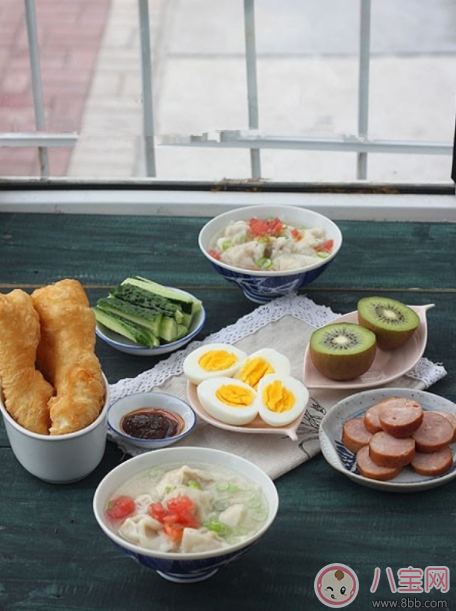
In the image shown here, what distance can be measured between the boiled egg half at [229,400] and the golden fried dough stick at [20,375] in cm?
27

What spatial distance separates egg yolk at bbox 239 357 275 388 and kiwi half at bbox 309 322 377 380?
0.09 metres

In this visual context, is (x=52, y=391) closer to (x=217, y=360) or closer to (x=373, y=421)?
(x=217, y=360)

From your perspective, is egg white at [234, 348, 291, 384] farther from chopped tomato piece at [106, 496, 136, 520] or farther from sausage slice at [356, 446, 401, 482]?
chopped tomato piece at [106, 496, 136, 520]

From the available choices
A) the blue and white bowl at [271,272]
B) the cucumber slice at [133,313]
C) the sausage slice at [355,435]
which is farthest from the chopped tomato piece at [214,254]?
the sausage slice at [355,435]

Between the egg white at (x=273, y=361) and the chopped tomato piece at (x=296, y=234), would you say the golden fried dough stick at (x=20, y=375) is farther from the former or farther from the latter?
the chopped tomato piece at (x=296, y=234)

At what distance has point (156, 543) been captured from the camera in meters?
1.34

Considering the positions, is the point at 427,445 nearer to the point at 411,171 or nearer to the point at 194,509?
the point at 194,509

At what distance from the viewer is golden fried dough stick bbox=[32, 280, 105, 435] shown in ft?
4.98

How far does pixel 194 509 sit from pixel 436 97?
10.5 feet

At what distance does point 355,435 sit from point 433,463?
13cm

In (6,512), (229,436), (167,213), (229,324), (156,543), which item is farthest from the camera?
(167,213)

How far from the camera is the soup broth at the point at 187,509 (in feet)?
4.41

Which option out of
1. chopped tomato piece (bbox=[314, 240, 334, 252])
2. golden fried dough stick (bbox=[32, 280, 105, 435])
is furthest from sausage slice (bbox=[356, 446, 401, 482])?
chopped tomato piece (bbox=[314, 240, 334, 252])

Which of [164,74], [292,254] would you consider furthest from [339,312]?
[164,74]
